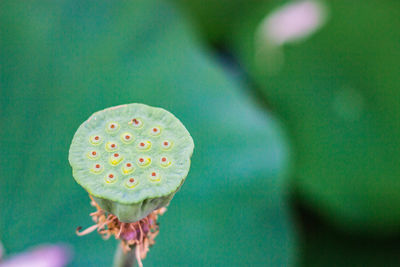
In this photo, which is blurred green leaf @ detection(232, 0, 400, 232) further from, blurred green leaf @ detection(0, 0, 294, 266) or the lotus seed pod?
the lotus seed pod

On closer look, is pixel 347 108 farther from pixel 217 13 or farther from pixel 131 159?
pixel 131 159

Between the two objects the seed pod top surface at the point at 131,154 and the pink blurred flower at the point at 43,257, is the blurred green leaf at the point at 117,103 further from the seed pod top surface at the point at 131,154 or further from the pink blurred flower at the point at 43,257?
the seed pod top surface at the point at 131,154

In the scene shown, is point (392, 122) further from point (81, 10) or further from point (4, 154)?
point (4, 154)

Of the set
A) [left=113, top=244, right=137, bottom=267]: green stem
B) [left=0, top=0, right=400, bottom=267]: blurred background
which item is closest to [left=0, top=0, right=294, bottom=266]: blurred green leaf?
[left=0, top=0, right=400, bottom=267]: blurred background

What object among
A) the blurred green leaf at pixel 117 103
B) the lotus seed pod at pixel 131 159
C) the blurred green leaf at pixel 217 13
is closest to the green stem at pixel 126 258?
the lotus seed pod at pixel 131 159

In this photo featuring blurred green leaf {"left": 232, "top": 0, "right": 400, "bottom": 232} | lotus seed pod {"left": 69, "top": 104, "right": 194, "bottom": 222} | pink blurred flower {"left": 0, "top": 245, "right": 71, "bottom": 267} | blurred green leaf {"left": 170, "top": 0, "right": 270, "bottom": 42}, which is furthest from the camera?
blurred green leaf {"left": 170, "top": 0, "right": 270, "bottom": 42}

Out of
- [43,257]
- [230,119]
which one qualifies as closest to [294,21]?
[230,119]

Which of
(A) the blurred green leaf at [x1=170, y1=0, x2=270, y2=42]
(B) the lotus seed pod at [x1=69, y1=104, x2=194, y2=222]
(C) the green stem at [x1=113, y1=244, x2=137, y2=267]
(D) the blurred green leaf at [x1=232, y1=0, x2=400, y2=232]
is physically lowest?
(C) the green stem at [x1=113, y1=244, x2=137, y2=267]
